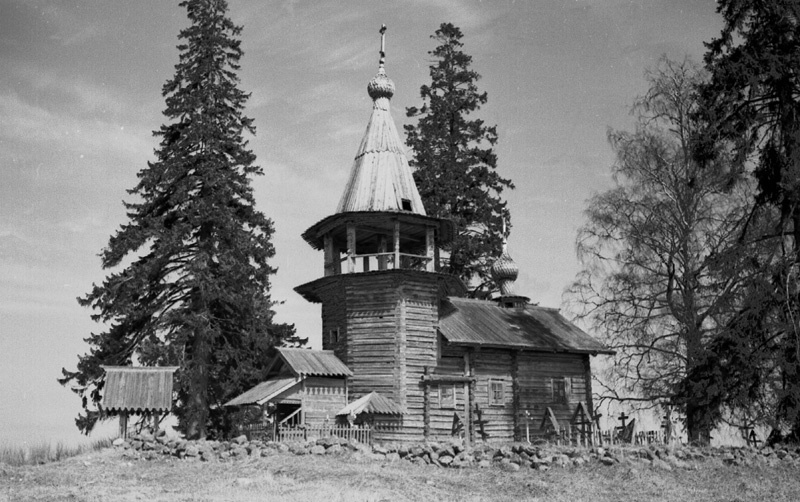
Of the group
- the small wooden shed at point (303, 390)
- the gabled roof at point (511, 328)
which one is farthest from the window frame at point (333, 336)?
the gabled roof at point (511, 328)

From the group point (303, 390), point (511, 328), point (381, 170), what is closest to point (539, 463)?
point (303, 390)

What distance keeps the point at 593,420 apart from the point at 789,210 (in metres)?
13.3

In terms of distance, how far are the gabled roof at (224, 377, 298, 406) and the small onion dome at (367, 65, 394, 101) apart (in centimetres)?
1244

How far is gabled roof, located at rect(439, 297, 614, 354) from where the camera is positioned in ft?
103

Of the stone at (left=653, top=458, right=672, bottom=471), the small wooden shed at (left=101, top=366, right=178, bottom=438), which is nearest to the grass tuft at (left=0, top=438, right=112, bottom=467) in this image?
the small wooden shed at (left=101, top=366, right=178, bottom=438)

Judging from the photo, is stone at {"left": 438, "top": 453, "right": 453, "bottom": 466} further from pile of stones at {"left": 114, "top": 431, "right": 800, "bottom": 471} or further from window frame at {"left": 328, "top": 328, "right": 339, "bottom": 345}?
window frame at {"left": 328, "top": 328, "right": 339, "bottom": 345}

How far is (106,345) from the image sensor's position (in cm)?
3148

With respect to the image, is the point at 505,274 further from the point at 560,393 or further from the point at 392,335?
the point at 392,335

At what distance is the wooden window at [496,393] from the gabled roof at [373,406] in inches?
170

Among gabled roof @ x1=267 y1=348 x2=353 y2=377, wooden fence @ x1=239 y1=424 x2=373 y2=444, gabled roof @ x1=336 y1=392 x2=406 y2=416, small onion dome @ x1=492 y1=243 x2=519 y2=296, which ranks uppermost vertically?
small onion dome @ x1=492 y1=243 x2=519 y2=296

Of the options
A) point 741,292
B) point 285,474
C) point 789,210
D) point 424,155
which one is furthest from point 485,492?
point 424,155

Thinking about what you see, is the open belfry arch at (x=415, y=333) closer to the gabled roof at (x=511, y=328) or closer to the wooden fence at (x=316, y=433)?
the gabled roof at (x=511, y=328)

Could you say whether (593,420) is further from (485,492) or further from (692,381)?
(485,492)

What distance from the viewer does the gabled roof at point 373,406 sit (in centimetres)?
2786
